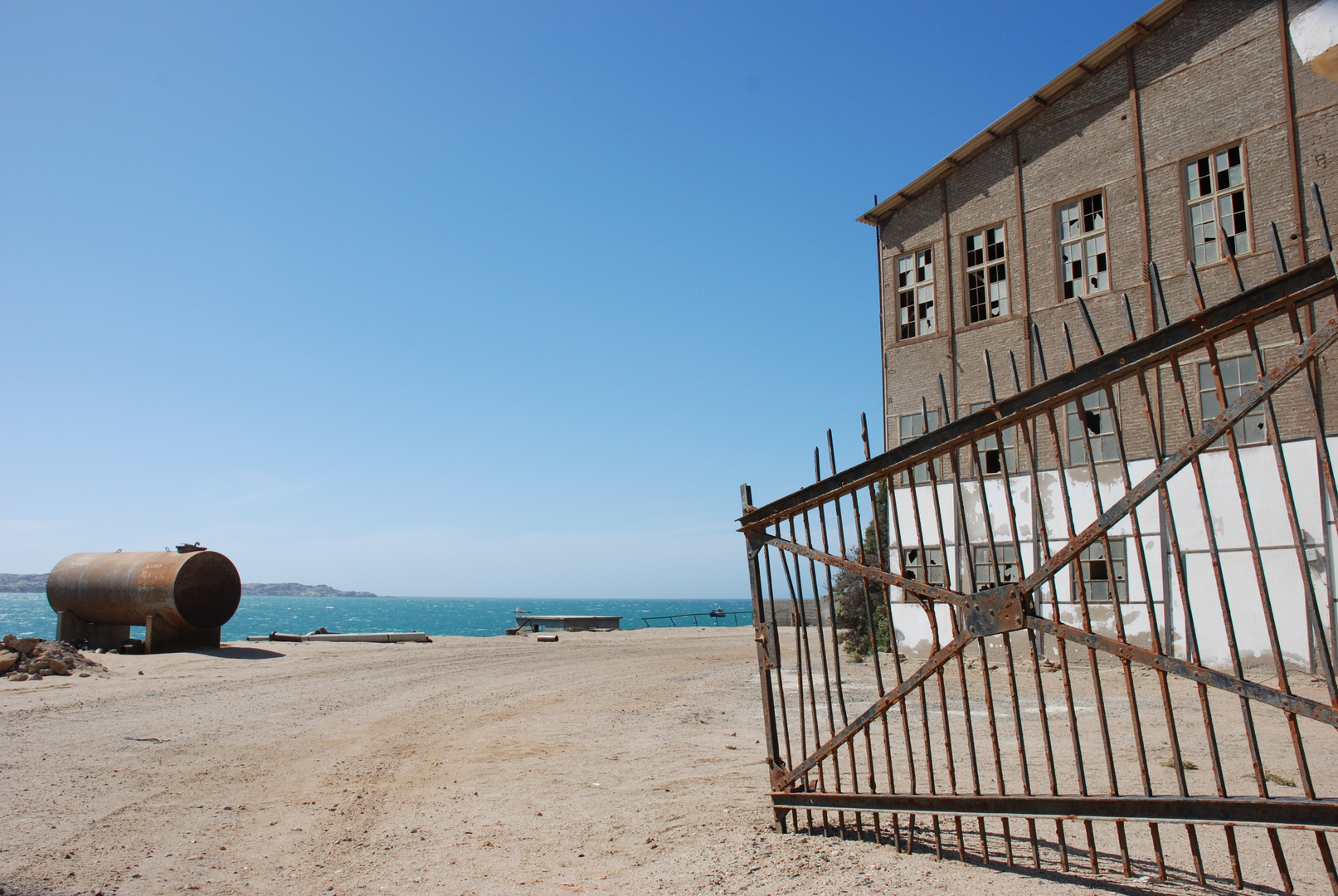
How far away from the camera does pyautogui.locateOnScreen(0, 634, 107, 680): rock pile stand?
1445 centimetres

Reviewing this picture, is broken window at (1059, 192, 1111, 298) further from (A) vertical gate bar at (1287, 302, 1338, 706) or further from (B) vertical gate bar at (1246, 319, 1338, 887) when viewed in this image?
(B) vertical gate bar at (1246, 319, 1338, 887)

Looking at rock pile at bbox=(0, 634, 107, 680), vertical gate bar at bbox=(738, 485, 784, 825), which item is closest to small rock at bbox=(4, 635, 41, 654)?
rock pile at bbox=(0, 634, 107, 680)

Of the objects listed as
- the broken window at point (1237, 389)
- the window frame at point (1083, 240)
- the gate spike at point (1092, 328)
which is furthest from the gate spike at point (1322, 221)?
the window frame at point (1083, 240)

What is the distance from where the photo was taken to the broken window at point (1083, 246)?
1784 centimetres

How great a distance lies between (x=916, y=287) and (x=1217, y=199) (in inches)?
264

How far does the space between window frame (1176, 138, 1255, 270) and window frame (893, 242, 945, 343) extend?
542 centimetres

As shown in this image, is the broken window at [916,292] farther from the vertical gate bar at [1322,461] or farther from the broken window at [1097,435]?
the vertical gate bar at [1322,461]

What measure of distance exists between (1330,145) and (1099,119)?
14.6ft

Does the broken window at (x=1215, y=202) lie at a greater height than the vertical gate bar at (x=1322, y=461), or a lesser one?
greater

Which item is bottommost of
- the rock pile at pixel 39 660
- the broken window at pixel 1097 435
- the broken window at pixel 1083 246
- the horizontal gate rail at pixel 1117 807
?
the horizontal gate rail at pixel 1117 807

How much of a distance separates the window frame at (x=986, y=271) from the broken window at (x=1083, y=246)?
→ 1.22m

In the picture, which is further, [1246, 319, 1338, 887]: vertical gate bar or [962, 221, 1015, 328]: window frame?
[962, 221, 1015, 328]: window frame

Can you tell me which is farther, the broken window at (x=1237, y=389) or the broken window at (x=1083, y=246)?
the broken window at (x=1083, y=246)

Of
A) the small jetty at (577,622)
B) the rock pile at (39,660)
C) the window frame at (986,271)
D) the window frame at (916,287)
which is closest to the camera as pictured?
the rock pile at (39,660)
